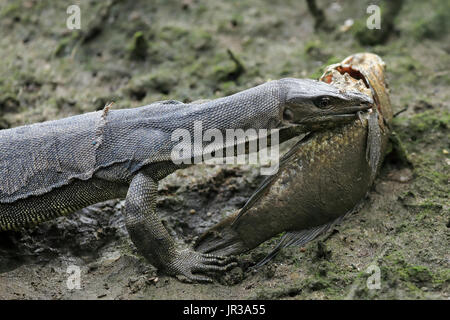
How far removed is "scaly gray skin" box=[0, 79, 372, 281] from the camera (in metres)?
5.20

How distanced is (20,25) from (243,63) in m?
4.17

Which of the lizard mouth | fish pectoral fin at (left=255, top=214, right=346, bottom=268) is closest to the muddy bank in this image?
fish pectoral fin at (left=255, top=214, right=346, bottom=268)

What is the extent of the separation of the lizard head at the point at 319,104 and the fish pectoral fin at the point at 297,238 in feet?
3.42

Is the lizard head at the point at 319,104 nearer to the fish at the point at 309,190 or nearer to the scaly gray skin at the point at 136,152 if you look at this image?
the scaly gray skin at the point at 136,152

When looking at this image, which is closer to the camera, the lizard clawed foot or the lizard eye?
the lizard eye

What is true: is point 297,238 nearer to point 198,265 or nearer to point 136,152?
point 198,265

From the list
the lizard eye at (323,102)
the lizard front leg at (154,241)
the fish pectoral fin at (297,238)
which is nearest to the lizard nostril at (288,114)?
the lizard eye at (323,102)

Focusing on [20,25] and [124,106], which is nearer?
[124,106]

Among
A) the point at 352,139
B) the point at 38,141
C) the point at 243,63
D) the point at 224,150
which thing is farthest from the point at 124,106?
the point at 352,139

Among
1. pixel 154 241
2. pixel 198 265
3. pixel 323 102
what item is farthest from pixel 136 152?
pixel 323 102

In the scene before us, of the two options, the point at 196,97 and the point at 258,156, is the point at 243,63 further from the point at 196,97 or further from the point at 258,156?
the point at 258,156

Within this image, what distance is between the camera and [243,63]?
27.7ft

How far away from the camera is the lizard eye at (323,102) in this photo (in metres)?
Answer: 5.15

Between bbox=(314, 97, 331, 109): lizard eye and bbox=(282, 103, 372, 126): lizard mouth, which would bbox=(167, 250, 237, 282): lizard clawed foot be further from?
bbox=(314, 97, 331, 109): lizard eye
